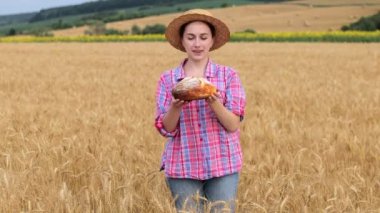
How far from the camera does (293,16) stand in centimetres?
5847

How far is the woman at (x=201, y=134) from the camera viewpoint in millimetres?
2670

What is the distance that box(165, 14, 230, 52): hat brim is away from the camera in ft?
8.81

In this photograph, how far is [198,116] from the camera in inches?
106

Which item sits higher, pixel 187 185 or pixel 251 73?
pixel 187 185

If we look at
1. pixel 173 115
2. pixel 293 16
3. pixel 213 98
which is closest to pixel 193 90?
pixel 213 98

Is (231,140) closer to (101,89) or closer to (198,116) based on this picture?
(198,116)

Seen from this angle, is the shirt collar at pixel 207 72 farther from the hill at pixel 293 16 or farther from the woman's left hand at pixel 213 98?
the hill at pixel 293 16

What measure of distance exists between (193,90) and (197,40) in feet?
1.21

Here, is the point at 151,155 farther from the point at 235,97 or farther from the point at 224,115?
the point at 224,115

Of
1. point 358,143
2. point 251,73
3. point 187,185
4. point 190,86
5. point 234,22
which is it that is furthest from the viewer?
point 234,22

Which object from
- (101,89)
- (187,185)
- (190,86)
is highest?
(190,86)

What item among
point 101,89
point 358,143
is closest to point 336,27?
point 101,89

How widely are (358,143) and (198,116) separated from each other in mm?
1892

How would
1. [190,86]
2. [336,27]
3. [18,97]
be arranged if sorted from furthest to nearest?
[336,27], [18,97], [190,86]
